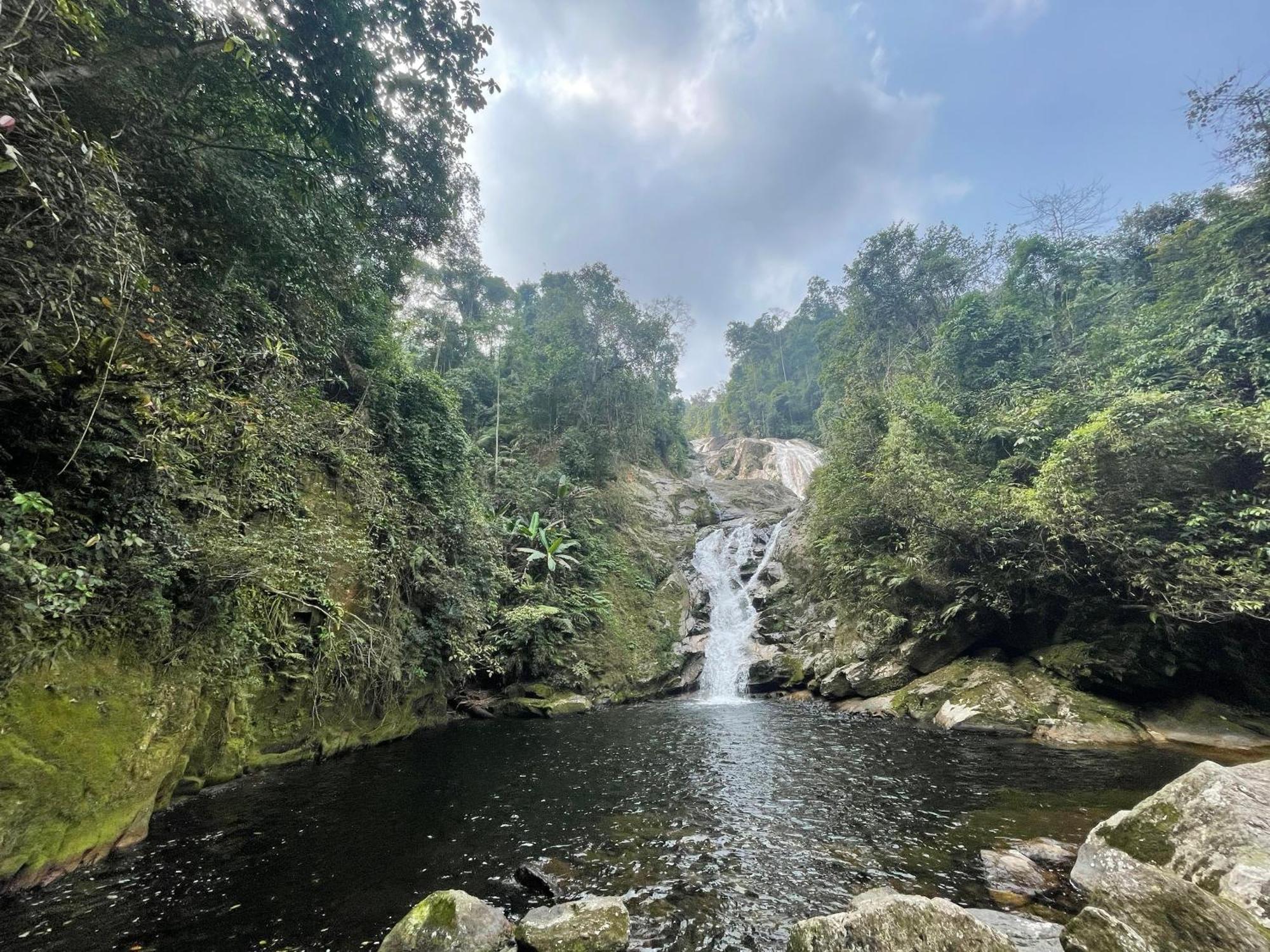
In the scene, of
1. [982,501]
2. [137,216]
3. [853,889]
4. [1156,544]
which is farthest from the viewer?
[982,501]

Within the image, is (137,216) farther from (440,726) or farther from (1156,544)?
(1156,544)

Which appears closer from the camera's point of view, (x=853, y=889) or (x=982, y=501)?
(x=853, y=889)

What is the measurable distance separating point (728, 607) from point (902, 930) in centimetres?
2117

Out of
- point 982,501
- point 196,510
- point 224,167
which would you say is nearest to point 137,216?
point 224,167

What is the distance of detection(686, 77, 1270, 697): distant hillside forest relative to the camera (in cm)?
1057

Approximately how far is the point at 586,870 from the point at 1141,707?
1360cm

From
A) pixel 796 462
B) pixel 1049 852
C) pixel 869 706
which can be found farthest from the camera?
pixel 796 462

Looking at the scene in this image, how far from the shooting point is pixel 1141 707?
11.3 meters

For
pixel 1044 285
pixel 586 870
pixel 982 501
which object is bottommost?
pixel 586 870

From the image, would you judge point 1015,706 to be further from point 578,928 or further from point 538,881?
point 578,928

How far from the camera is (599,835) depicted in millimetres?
6539

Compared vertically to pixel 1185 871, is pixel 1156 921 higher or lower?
higher

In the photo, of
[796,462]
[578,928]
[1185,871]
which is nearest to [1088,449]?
[1185,871]

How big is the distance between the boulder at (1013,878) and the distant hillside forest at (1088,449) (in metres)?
8.51
